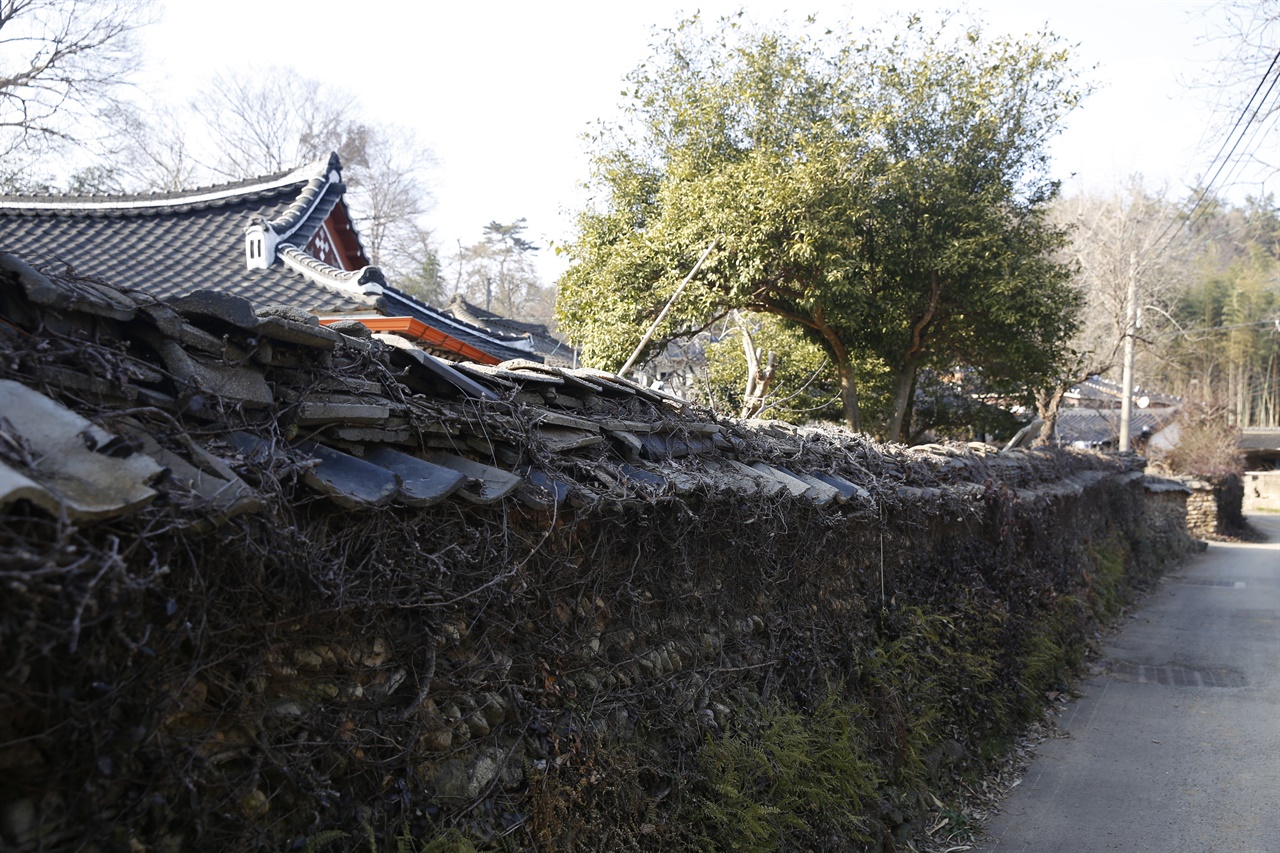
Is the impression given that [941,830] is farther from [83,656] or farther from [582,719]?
[83,656]

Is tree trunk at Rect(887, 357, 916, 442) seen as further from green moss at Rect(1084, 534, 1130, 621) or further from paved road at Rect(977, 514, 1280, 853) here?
paved road at Rect(977, 514, 1280, 853)

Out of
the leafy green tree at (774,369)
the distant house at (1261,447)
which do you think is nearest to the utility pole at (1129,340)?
the leafy green tree at (774,369)

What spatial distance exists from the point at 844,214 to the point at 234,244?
9.45 m

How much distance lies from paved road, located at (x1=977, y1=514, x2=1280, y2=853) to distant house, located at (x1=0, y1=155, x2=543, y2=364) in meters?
7.80

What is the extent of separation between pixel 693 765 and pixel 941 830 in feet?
8.72

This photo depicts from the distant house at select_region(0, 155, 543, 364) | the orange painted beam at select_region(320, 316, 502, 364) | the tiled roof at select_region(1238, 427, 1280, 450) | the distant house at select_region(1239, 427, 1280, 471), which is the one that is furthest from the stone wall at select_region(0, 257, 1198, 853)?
the tiled roof at select_region(1238, 427, 1280, 450)

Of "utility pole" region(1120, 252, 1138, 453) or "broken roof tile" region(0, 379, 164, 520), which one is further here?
"utility pole" region(1120, 252, 1138, 453)

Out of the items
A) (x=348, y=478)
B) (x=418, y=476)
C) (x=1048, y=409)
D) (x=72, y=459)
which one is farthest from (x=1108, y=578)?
(x=72, y=459)

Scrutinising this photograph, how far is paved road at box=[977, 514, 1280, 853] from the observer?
19.4 feet

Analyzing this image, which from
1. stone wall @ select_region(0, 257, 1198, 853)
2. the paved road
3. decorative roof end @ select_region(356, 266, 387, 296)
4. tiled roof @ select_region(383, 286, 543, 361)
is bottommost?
the paved road

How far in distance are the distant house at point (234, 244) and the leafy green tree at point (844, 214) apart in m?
2.82

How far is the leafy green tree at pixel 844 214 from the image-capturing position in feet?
47.5

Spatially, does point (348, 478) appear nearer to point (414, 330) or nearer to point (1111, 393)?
point (414, 330)

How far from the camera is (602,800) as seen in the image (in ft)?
12.0
